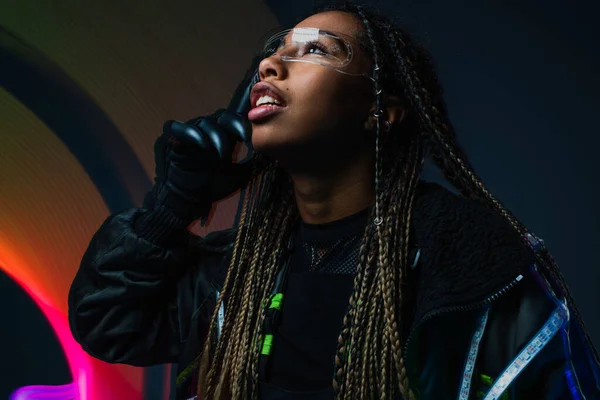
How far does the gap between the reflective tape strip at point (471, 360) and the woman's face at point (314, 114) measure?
1.46ft

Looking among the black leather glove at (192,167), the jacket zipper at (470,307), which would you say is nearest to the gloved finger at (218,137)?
the black leather glove at (192,167)

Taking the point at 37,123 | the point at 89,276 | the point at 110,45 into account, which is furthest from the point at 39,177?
the point at 89,276

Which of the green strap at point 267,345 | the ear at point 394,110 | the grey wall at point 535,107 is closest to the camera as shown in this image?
the green strap at point 267,345

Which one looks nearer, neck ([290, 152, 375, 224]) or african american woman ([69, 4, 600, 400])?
african american woman ([69, 4, 600, 400])

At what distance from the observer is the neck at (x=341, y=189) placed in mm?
1254

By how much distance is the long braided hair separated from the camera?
1.05m

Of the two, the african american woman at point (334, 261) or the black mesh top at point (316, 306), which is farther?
the black mesh top at point (316, 306)

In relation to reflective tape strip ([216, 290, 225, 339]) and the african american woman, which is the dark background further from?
reflective tape strip ([216, 290, 225, 339])

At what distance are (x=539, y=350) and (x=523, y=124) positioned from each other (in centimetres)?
103

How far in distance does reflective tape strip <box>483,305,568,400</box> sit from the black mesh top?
297mm

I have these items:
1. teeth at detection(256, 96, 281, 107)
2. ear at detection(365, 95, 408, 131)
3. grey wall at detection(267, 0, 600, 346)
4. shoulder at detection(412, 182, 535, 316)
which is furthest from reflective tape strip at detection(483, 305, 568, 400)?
grey wall at detection(267, 0, 600, 346)

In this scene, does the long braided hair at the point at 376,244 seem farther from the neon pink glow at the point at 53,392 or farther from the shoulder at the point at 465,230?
the neon pink glow at the point at 53,392

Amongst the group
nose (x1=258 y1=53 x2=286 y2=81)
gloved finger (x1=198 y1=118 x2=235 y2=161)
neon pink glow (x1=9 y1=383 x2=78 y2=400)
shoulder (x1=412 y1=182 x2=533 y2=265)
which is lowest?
neon pink glow (x1=9 y1=383 x2=78 y2=400)

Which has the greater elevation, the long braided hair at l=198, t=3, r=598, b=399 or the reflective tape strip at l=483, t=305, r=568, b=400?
the long braided hair at l=198, t=3, r=598, b=399
